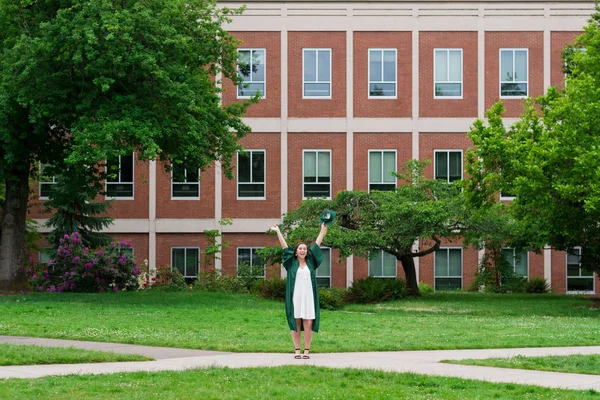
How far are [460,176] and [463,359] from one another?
3080 cm

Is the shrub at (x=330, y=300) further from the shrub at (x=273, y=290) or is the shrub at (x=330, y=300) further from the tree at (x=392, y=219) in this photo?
the shrub at (x=273, y=290)

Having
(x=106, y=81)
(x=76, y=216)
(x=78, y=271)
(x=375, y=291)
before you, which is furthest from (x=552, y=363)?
(x=76, y=216)

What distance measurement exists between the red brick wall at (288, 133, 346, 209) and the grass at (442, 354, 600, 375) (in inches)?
1204

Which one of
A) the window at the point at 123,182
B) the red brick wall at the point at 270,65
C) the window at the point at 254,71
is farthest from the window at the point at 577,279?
the window at the point at 123,182

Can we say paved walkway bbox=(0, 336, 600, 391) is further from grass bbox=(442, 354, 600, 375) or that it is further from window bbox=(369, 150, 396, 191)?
window bbox=(369, 150, 396, 191)

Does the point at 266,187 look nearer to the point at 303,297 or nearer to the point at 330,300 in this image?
the point at 330,300

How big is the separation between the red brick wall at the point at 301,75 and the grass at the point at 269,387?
33213 millimetres

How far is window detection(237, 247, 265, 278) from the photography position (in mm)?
42344

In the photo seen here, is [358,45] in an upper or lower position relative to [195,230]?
upper

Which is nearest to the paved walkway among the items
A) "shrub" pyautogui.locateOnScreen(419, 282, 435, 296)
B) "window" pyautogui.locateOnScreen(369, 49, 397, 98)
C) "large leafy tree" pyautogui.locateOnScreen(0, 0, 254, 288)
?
"large leafy tree" pyautogui.locateOnScreen(0, 0, 254, 288)

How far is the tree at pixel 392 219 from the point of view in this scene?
32.8 metres

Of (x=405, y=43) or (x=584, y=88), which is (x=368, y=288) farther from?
(x=405, y=43)

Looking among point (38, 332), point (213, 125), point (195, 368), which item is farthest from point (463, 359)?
point (213, 125)

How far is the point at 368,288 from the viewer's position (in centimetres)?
3481
